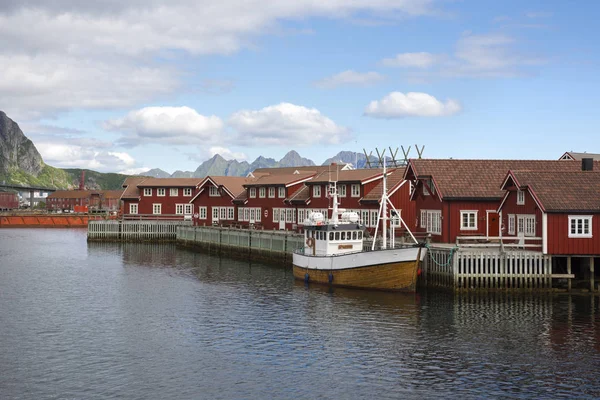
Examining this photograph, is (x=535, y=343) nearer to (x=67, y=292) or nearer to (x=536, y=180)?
(x=536, y=180)

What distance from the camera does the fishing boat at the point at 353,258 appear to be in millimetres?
42750

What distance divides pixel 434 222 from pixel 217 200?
4243 cm

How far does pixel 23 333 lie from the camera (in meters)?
32.9

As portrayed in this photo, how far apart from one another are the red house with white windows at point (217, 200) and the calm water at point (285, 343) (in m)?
37.0

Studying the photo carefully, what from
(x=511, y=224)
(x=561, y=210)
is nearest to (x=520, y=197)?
(x=511, y=224)

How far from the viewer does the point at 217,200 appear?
8925 centimetres

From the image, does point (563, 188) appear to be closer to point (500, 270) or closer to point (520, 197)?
point (520, 197)

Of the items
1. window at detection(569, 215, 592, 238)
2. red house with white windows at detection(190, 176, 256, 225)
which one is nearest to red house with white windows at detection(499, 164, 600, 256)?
window at detection(569, 215, 592, 238)

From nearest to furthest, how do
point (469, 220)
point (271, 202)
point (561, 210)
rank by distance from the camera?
1. point (561, 210)
2. point (469, 220)
3. point (271, 202)

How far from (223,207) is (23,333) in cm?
5565

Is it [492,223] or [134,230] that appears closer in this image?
[492,223]

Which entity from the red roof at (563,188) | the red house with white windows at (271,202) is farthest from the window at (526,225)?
the red house with white windows at (271,202)

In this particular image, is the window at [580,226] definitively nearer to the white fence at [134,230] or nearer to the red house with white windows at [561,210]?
the red house with white windows at [561,210]

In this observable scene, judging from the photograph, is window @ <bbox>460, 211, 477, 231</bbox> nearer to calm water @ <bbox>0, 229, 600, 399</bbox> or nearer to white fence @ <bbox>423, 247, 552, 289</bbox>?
white fence @ <bbox>423, 247, 552, 289</bbox>
